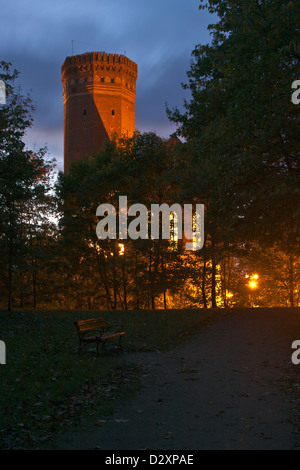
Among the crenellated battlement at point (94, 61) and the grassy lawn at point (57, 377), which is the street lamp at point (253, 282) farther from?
the crenellated battlement at point (94, 61)

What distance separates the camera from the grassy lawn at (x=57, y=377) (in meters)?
6.42

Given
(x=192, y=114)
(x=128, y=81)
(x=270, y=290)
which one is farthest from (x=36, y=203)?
(x=128, y=81)

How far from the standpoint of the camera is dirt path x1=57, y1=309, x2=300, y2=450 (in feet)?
19.0

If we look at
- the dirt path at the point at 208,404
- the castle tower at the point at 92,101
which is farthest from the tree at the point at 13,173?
the castle tower at the point at 92,101

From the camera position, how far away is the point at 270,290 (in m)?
36.8

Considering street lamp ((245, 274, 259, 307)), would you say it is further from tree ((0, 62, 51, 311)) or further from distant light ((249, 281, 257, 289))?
tree ((0, 62, 51, 311))

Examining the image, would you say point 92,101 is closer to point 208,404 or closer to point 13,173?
point 13,173

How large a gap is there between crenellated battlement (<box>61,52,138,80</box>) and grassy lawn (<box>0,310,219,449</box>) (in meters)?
66.4

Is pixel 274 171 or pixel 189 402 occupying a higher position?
pixel 274 171

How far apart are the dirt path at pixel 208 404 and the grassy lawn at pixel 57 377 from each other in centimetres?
44

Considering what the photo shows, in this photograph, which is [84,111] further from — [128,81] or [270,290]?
[270,290]

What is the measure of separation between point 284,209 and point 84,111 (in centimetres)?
6584

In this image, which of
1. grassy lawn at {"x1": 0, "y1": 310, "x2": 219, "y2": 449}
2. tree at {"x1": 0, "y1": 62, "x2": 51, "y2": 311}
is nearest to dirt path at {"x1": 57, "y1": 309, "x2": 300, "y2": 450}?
grassy lawn at {"x1": 0, "y1": 310, "x2": 219, "y2": 449}
